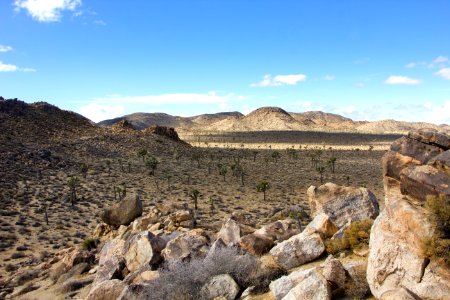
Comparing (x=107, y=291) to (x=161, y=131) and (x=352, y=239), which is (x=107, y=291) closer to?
(x=352, y=239)

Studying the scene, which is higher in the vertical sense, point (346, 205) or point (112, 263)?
point (346, 205)

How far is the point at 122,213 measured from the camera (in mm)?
23859

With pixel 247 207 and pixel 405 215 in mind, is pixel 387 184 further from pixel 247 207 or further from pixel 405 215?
pixel 247 207

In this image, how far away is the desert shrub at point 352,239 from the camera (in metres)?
11.6

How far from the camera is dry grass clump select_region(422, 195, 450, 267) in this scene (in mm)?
7680

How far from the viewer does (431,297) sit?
299 inches

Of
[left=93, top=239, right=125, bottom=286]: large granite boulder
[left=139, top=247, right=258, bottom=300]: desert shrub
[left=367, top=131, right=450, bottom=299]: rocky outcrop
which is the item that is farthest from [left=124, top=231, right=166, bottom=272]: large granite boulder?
[left=367, top=131, right=450, bottom=299]: rocky outcrop

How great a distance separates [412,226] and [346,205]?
21.5 feet

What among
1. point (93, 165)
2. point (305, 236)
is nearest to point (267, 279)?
point (305, 236)

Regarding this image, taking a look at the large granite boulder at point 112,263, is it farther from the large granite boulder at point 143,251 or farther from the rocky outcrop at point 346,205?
the rocky outcrop at point 346,205

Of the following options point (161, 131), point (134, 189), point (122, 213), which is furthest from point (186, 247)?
point (161, 131)

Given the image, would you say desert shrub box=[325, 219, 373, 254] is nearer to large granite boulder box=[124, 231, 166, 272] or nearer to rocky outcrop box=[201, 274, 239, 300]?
rocky outcrop box=[201, 274, 239, 300]

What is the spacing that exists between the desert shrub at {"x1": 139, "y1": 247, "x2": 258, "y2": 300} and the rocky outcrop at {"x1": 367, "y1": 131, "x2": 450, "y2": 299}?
3714mm

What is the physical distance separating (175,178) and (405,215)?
4825 cm
